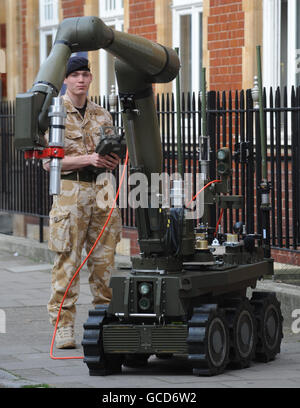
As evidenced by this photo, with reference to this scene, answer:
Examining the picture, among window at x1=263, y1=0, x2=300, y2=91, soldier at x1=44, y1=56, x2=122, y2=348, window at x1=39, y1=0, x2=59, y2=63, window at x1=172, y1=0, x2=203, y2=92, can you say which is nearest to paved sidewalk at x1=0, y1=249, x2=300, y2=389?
soldier at x1=44, y1=56, x2=122, y2=348

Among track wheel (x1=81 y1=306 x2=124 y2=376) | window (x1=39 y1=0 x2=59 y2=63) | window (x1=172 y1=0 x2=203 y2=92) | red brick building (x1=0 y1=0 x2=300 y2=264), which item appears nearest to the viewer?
track wheel (x1=81 y1=306 x2=124 y2=376)

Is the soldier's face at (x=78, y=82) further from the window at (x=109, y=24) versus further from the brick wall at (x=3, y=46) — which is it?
the brick wall at (x=3, y=46)

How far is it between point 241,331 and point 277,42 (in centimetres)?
634

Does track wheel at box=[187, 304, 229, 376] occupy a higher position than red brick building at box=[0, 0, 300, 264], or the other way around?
red brick building at box=[0, 0, 300, 264]

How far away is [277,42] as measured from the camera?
13.7 meters

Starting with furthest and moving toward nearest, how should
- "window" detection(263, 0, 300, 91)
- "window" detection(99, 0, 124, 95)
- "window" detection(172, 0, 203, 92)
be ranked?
1. "window" detection(99, 0, 124, 95)
2. "window" detection(172, 0, 203, 92)
3. "window" detection(263, 0, 300, 91)

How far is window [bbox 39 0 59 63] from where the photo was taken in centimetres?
1991

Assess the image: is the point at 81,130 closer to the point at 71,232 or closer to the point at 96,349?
the point at 71,232

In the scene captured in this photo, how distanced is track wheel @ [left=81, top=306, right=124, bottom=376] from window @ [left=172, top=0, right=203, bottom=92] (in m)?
7.91

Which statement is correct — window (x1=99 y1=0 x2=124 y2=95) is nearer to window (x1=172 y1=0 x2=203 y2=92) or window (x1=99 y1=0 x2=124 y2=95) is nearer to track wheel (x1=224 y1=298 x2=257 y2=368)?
window (x1=172 y1=0 x2=203 y2=92)

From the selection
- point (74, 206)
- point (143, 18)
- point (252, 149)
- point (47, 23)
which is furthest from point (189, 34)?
point (74, 206)

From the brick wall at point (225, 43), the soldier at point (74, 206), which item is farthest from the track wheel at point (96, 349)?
the brick wall at point (225, 43)

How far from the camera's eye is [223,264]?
27.2 ft
